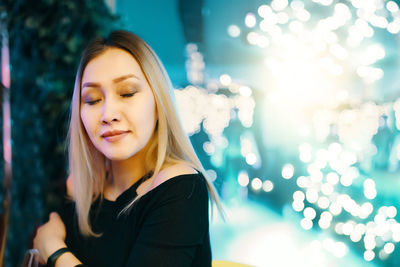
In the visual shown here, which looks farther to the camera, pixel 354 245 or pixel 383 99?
pixel 354 245

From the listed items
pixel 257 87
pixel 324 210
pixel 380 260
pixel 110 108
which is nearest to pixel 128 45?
pixel 110 108

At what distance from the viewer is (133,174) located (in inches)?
40.4

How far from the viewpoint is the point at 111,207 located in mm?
1017

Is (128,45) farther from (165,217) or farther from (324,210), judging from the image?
(324,210)

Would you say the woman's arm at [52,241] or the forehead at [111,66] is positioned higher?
the forehead at [111,66]

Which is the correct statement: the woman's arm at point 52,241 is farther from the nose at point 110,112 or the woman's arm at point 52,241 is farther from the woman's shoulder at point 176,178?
the nose at point 110,112

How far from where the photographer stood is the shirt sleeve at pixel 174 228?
76 cm

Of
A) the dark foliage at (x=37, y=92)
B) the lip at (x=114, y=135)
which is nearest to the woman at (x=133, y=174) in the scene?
the lip at (x=114, y=135)

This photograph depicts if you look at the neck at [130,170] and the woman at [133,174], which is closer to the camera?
the woman at [133,174]

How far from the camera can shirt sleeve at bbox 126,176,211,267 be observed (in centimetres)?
76

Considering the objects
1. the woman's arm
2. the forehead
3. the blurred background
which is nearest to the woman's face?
the forehead

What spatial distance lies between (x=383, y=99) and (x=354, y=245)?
1.05 meters

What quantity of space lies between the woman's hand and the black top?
1.8 inches

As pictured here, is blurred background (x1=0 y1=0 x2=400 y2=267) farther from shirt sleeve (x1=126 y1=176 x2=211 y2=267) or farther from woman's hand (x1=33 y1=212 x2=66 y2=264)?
shirt sleeve (x1=126 y1=176 x2=211 y2=267)
